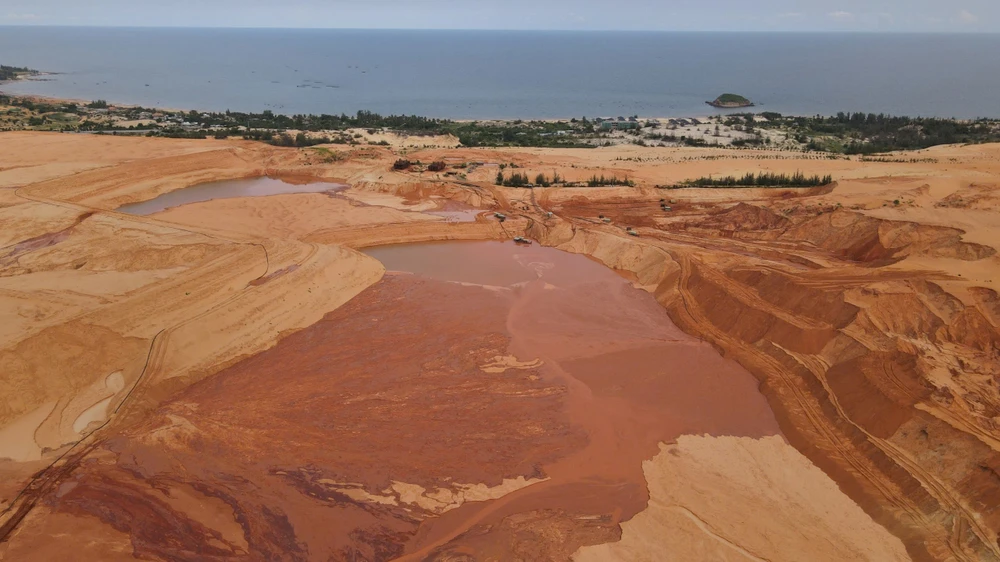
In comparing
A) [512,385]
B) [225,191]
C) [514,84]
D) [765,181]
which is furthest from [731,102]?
[512,385]

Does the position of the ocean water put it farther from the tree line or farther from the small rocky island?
the tree line

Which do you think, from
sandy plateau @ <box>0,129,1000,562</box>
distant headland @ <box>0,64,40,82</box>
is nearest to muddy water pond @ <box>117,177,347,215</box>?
sandy plateau @ <box>0,129,1000,562</box>

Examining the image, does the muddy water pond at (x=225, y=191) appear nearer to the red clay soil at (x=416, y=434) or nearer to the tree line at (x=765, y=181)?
the red clay soil at (x=416, y=434)

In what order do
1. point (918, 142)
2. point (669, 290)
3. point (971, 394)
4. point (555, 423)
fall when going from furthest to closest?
point (918, 142) < point (669, 290) < point (555, 423) < point (971, 394)

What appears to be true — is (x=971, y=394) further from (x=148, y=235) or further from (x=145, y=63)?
(x=145, y=63)

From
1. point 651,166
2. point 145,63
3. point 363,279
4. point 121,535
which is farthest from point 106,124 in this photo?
point 145,63
